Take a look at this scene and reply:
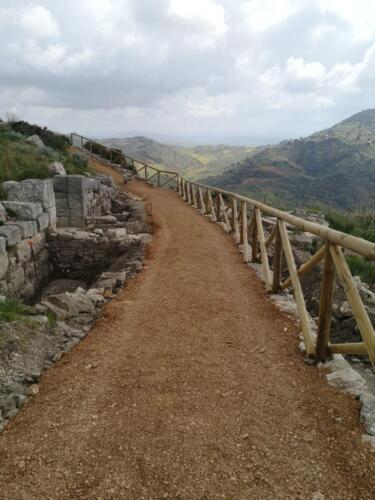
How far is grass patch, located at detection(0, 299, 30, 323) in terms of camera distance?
13.3 ft

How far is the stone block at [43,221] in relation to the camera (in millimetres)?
7720

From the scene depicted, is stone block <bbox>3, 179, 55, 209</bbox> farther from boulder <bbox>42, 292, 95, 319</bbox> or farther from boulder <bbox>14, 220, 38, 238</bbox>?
boulder <bbox>42, 292, 95, 319</bbox>

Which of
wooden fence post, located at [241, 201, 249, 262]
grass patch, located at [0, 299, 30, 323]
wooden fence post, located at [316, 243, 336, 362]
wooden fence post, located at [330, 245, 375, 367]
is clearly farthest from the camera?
wooden fence post, located at [241, 201, 249, 262]

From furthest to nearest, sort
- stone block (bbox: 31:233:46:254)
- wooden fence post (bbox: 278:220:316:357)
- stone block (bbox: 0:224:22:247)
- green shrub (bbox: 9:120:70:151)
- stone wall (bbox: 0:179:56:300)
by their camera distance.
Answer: green shrub (bbox: 9:120:70:151)
stone block (bbox: 31:233:46:254)
stone wall (bbox: 0:179:56:300)
stone block (bbox: 0:224:22:247)
wooden fence post (bbox: 278:220:316:357)

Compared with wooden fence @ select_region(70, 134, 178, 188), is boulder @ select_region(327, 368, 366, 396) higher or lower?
lower

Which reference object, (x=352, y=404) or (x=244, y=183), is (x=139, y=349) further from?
(x=244, y=183)

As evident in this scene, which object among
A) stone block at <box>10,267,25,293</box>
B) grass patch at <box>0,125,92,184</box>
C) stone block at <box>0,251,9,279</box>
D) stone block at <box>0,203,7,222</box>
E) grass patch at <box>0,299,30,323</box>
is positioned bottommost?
stone block at <box>10,267,25,293</box>

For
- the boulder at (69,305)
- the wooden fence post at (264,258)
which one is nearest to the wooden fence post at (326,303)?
the wooden fence post at (264,258)

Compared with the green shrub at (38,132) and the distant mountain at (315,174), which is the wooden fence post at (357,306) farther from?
the distant mountain at (315,174)

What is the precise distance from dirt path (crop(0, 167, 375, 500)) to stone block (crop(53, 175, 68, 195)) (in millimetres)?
6319

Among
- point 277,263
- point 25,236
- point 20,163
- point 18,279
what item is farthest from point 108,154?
point 277,263

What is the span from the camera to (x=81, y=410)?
2.79m

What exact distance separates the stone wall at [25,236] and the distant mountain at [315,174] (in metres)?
32.8

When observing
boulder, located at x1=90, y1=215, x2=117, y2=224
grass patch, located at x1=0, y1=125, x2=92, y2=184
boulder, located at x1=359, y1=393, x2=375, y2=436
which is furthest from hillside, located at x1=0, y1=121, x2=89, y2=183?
boulder, located at x1=359, y1=393, x2=375, y2=436
